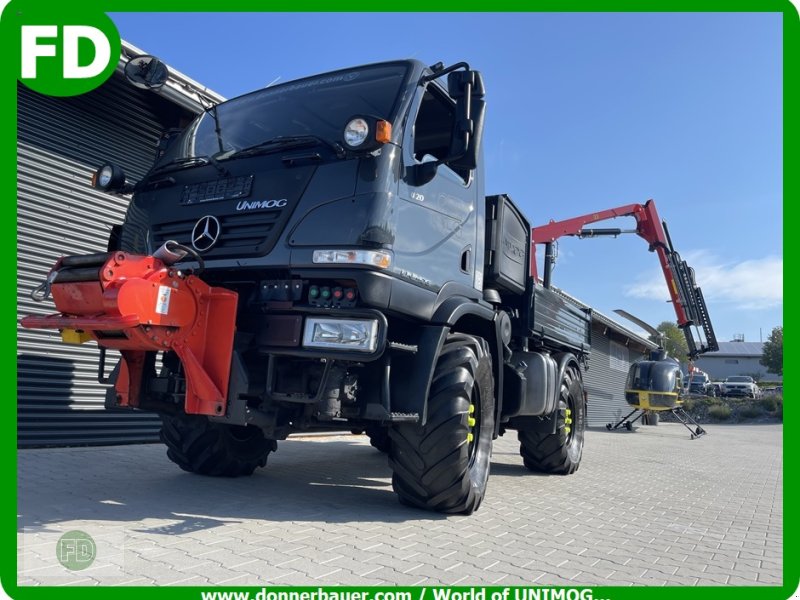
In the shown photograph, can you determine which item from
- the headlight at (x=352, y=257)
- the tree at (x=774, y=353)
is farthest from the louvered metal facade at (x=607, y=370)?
the tree at (x=774, y=353)

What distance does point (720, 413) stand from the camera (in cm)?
2931

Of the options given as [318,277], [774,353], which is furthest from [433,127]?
[774,353]

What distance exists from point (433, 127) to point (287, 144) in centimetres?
117

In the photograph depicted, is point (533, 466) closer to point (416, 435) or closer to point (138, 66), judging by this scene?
point (416, 435)

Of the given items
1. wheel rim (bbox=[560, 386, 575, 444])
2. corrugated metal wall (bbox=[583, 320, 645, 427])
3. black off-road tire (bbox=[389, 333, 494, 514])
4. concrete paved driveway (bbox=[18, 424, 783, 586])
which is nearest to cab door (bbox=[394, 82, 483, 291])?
black off-road tire (bbox=[389, 333, 494, 514])

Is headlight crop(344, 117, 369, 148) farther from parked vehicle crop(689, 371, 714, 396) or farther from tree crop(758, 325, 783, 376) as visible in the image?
tree crop(758, 325, 783, 376)

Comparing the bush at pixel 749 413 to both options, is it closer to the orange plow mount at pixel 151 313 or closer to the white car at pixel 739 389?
the white car at pixel 739 389

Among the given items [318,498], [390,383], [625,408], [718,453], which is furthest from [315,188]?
[625,408]

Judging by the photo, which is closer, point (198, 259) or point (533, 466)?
point (198, 259)

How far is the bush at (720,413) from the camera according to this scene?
29.2 metres

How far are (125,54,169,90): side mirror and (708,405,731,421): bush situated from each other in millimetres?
30298

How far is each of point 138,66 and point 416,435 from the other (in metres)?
3.43

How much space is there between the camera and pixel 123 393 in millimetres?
4340

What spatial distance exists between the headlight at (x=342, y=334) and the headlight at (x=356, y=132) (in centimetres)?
111
